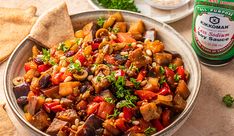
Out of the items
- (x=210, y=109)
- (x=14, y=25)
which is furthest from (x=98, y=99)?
(x=14, y=25)

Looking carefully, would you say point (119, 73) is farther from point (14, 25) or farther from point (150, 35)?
point (14, 25)

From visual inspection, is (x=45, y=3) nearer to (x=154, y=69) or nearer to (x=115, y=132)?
(x=154, y=69)

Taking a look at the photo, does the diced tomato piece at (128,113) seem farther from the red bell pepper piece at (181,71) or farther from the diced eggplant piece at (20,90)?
the diced eggplant piece at (20,90)

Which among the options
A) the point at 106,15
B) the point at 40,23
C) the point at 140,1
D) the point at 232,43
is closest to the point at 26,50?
the point at 40,23


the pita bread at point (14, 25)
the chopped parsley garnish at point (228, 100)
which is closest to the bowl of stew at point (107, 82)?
the chopped parsley garnish at point (228, 100)

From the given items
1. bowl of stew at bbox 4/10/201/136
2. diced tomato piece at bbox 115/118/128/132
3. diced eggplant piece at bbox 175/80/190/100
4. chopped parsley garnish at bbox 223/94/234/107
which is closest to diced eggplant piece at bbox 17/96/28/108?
bowl of stew at bbox 4/10/201/136

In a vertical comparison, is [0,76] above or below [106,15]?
below
